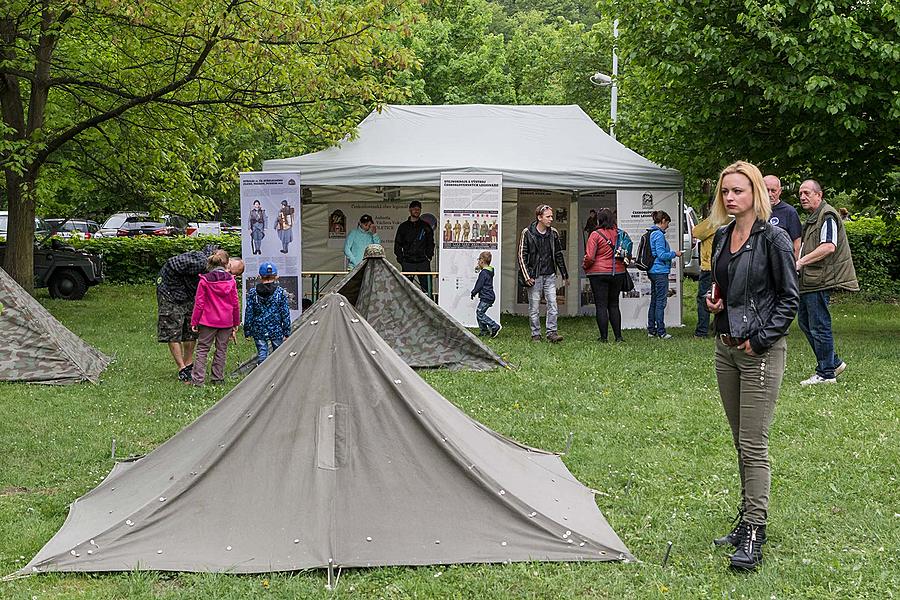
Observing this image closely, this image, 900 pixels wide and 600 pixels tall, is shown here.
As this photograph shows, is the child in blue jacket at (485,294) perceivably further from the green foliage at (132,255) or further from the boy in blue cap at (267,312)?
the green foliage at (132,255)

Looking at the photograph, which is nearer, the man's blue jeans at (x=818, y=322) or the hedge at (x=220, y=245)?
the man's blue jeans at (x=818, y=322)

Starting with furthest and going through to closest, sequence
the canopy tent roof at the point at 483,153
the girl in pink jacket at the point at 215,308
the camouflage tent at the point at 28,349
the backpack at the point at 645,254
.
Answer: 1. the canopy tent roof at the point at 483,153
2. the backpack at the point at 645,254
3. the camouflage tent at the point at 28,349
4. the girl in pink jacket at the point at 215,308

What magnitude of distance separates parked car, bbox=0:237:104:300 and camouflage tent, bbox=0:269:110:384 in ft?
36.2

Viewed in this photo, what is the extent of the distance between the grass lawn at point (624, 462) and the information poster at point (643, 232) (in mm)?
1906

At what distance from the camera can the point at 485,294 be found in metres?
14.6

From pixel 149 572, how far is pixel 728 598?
276cm

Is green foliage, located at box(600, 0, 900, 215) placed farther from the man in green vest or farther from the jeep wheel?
the jeep wheel

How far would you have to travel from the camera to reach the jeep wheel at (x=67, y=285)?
21.6 m

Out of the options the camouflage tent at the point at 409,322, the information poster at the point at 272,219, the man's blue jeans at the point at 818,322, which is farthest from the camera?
the information poster at the point at 272,219

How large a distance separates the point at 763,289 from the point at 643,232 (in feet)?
35.4

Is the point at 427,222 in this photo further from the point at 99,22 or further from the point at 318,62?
the point at 99,22

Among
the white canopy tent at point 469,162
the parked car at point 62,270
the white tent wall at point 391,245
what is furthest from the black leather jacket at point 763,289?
the parked car at point 62,270

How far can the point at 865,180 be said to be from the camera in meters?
15.1

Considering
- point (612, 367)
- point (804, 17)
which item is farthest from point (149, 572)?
point (804, 17)
